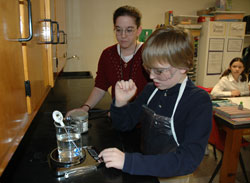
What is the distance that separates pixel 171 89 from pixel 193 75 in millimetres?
3412

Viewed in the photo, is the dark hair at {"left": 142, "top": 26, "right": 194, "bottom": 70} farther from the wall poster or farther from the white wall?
the wall poster

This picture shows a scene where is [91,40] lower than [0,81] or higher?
higher

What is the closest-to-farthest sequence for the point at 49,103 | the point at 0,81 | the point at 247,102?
the point at 0,81 < the point at 49,103 < the point at 247,102

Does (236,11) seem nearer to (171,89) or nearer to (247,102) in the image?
(247,102)

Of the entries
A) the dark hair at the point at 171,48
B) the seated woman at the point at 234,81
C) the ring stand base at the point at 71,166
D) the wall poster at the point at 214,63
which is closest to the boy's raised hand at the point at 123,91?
the dark hair at the point at 171,48

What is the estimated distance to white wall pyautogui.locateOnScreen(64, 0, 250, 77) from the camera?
367 centimetres

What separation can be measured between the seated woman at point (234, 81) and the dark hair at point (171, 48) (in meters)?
2.37

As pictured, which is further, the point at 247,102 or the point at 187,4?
the point at 187,4

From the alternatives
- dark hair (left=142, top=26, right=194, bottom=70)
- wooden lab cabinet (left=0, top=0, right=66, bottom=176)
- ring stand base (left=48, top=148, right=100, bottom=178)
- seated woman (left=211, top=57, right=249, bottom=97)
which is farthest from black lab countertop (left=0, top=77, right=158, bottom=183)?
seated woman (left=211, top=57, right=249, bottom=97)

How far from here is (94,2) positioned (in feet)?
12.0

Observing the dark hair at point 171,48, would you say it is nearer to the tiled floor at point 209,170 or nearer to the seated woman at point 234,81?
the tiled floor at point 209,170

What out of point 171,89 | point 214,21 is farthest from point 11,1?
point 214,21

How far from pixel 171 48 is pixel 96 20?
10.7 ft

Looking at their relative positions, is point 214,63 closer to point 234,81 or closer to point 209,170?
point 234,81
